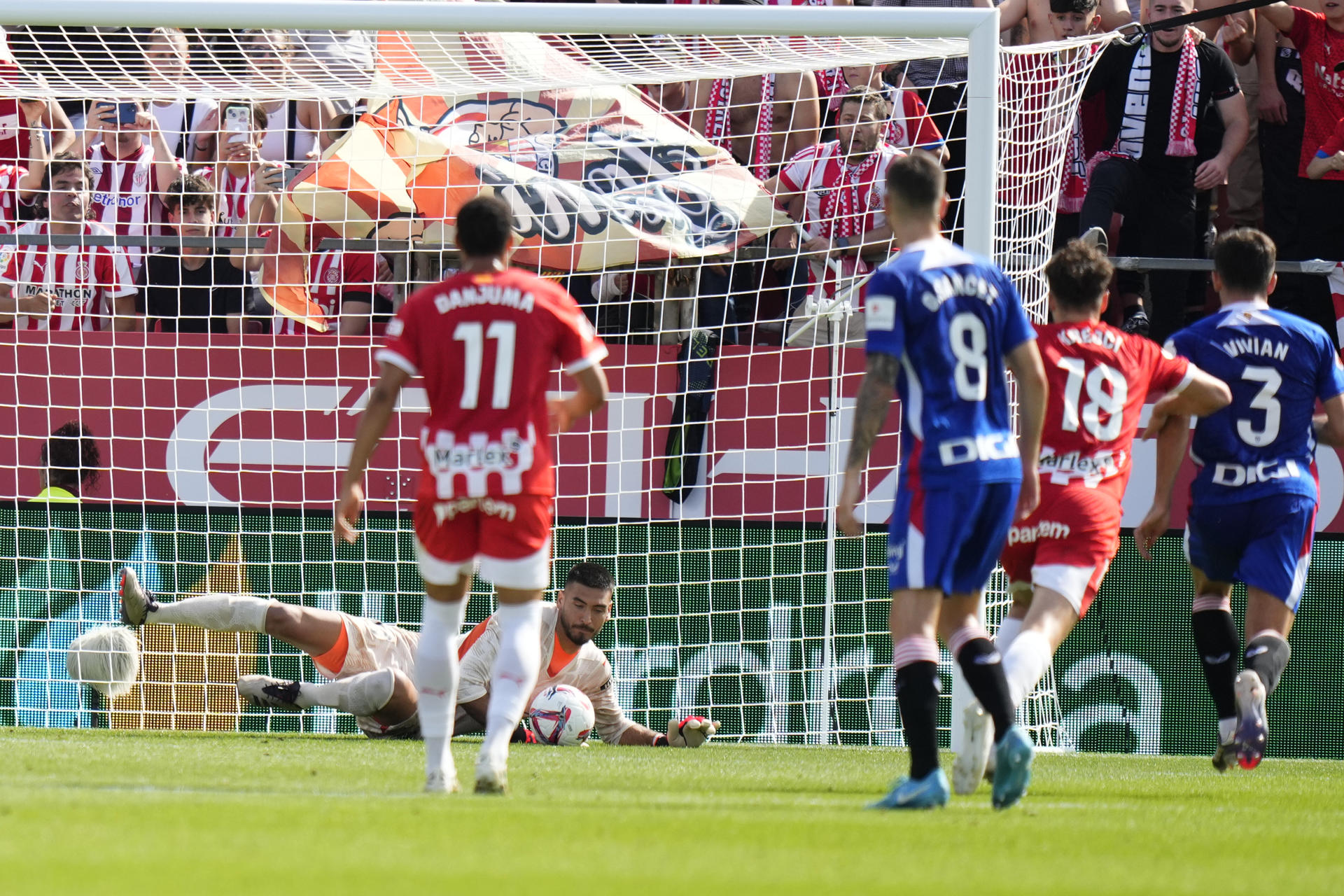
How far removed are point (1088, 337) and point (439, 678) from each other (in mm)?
2640

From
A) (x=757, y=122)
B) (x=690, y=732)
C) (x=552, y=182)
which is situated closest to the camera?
(x=690, y=732)

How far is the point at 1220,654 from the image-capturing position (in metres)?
7.13

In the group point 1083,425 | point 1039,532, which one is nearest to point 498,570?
point 1039,532

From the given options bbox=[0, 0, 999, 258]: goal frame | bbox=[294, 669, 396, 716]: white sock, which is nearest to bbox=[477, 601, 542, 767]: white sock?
bbox=[0, 0, 999, 258]: goal frame

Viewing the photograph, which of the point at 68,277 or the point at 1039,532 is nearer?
the point at 1039,532

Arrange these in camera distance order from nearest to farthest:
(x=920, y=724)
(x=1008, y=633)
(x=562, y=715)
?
(x=920, y=724), (x=1008, y=633), (x=562, y=715)

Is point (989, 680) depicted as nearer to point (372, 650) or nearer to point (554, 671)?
point (554, 671)

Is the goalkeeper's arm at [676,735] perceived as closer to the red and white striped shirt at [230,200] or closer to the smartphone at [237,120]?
the red and white striped shirt at [230,200]

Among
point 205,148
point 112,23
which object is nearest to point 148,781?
point 112,23

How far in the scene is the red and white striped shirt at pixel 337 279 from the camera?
10.3 meters

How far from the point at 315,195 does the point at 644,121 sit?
204 cm

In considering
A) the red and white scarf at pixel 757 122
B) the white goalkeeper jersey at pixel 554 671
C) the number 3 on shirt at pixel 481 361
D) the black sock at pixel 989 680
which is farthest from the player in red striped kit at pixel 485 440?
the red and white scarf at pixel 757 122

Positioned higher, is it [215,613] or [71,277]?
[71,277]

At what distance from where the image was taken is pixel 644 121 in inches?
388
